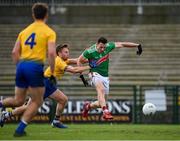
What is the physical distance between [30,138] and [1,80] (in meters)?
16.0

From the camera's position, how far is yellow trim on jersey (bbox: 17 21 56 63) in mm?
12883

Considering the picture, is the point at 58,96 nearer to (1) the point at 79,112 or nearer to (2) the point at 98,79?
(2) the point at 98,79

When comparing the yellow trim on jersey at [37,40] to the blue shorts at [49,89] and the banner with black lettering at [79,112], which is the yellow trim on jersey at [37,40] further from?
the banner with black lettering at [79,112]

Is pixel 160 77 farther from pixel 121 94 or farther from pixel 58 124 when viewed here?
pixel 58 124

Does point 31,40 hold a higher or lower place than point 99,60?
higher

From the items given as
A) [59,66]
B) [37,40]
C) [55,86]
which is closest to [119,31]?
[59,66]

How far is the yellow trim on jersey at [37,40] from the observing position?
12.9 metres

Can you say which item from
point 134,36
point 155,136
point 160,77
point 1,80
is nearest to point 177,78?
point 160,77

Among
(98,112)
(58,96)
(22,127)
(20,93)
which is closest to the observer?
(22,127)

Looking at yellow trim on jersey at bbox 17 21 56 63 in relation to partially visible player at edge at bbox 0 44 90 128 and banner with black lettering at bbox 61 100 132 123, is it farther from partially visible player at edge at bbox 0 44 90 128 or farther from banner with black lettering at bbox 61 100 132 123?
banner with black lettering at bbox 61 100 132 123

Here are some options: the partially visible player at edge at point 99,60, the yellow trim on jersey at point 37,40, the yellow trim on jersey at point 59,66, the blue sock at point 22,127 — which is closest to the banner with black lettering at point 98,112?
the partially visible player at edge at point 99,60

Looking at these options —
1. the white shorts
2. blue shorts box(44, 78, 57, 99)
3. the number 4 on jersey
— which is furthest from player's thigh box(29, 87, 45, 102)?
the white shorts

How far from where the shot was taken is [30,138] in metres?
13.0

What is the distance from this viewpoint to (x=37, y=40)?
508 inches
